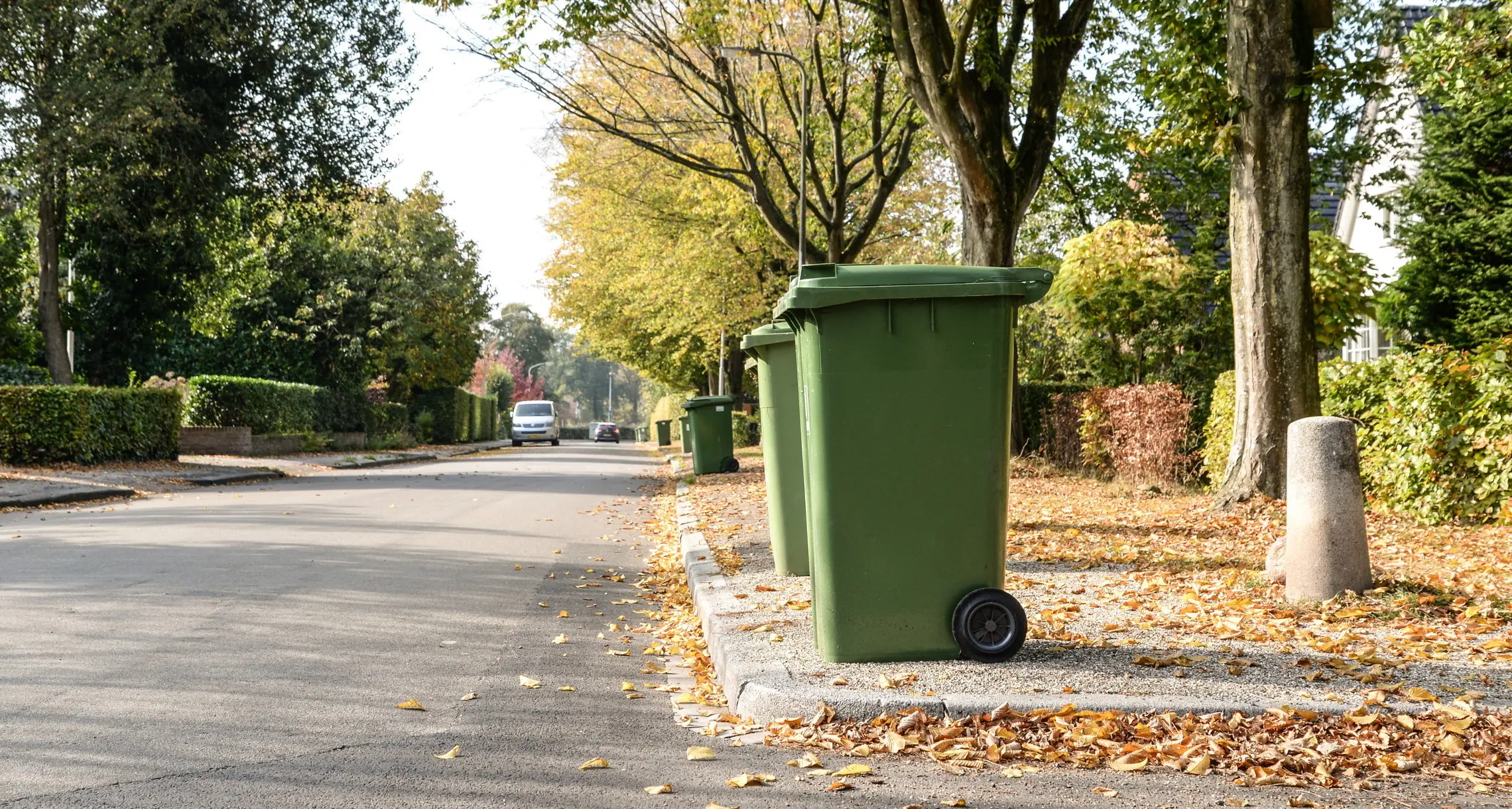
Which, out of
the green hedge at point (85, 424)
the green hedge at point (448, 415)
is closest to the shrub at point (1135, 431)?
the green hedge at point (85, 424)

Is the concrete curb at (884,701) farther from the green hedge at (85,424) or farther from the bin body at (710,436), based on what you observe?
the green hedge at (85,424)

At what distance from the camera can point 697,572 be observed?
870cm

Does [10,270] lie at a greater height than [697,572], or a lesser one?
greater

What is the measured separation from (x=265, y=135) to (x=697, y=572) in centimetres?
1866

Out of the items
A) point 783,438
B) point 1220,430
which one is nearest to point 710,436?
point 1220,430

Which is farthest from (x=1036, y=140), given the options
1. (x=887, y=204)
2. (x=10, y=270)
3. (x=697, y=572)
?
(x=10, y=270)

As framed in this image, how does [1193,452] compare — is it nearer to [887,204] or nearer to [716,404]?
[716,404]

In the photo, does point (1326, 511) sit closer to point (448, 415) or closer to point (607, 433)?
point (448, 415)

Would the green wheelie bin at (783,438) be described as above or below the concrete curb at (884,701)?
above

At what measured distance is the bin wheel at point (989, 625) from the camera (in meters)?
5.47

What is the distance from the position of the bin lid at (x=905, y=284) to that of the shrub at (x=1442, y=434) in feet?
19.5

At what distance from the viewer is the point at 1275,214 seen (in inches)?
445

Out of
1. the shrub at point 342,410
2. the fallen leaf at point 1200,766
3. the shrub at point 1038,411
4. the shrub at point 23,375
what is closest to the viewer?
the fallen leaf at point 1200,766

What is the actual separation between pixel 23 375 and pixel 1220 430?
20.9 metres
